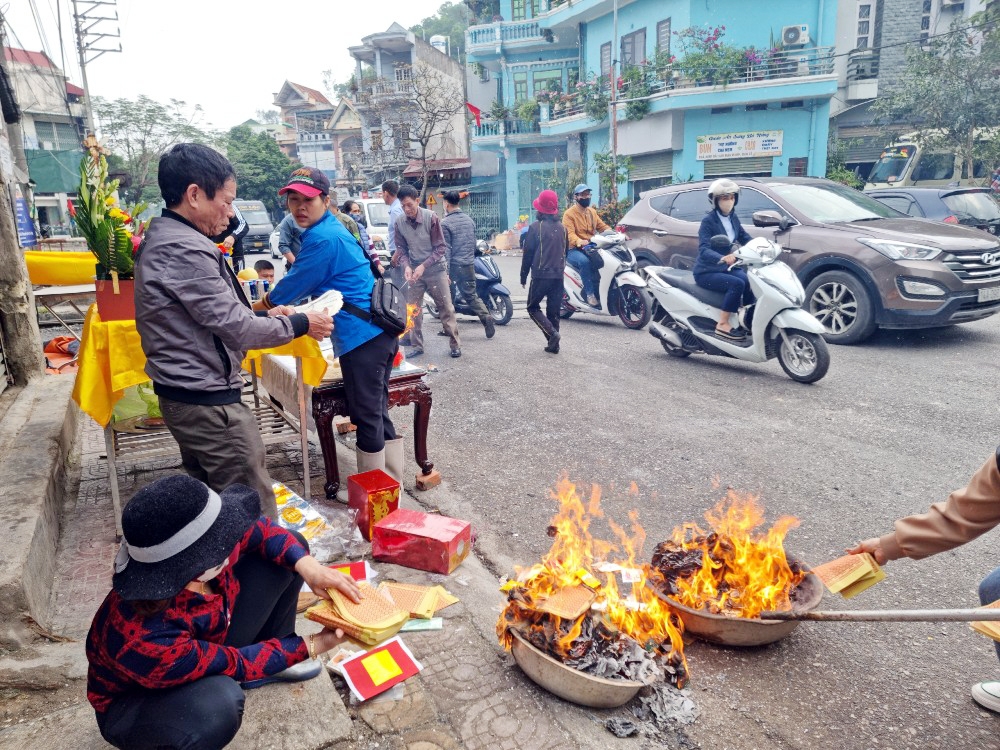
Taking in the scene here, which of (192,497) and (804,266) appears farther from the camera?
(804,266)

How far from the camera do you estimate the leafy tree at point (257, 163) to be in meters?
39.0

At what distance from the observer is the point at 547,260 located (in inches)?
307

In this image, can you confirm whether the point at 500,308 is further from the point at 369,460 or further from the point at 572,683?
the point at 572,683

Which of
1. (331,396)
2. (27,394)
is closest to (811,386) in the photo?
(331,396)

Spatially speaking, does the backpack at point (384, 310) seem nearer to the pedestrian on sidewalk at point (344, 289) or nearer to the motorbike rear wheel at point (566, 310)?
the pedestrian on sidewalk at point (344, 289)

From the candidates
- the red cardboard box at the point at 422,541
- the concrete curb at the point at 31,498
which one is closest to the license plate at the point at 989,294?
the red cardboard box at the point at 422,541

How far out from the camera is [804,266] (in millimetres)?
8000

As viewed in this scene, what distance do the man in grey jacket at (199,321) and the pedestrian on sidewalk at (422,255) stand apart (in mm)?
4988

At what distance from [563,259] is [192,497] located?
254 inches

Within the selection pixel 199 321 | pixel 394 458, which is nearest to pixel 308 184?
pixel 199 321

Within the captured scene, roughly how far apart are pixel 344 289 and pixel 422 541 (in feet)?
4.49

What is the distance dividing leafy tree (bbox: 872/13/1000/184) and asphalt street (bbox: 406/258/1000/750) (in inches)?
546

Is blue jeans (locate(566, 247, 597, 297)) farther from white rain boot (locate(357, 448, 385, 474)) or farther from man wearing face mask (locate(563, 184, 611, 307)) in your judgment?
white rain boot (locate(357, 448, 385, 474))

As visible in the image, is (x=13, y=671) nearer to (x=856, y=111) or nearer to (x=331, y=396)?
(x=331, y=396)
